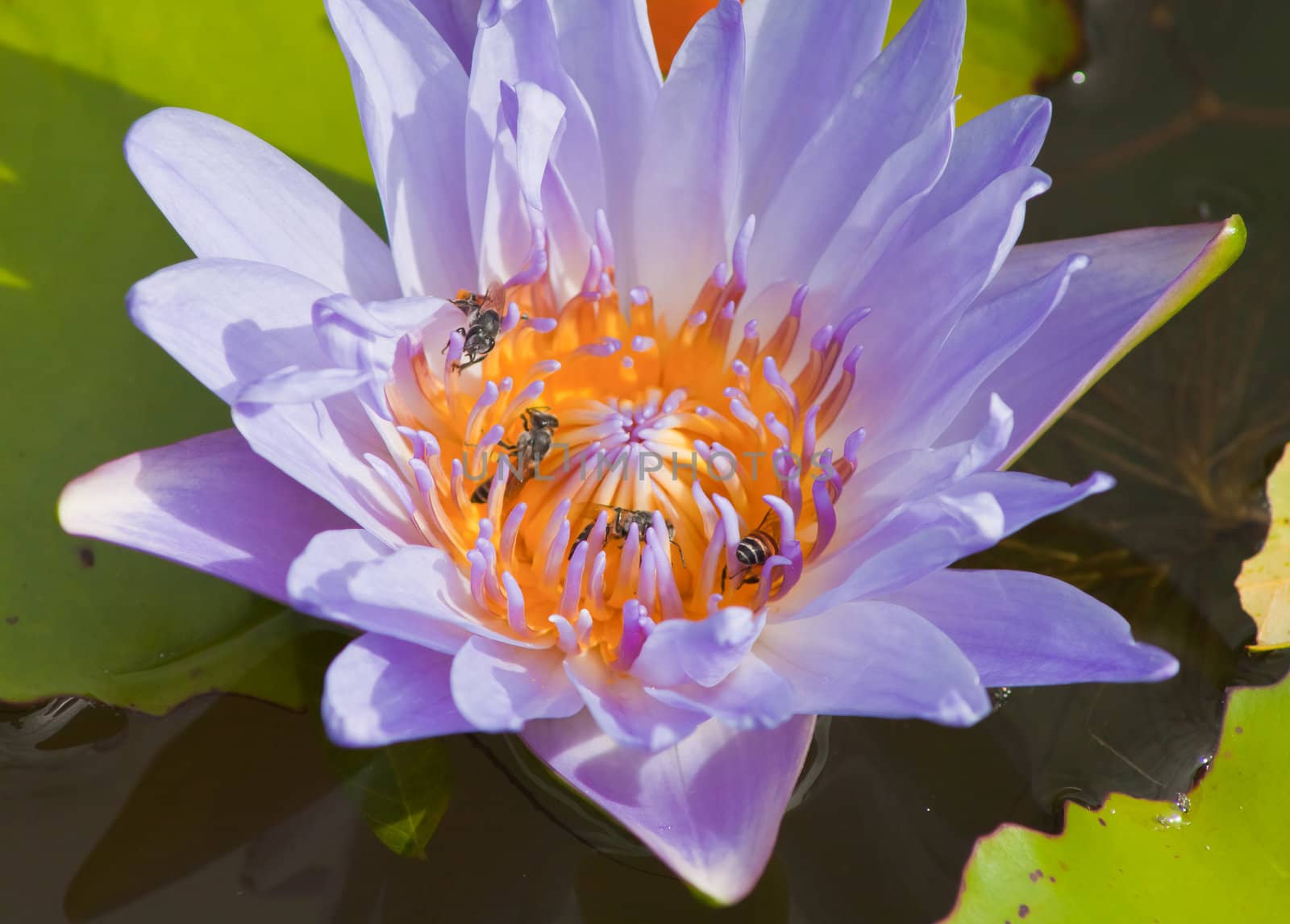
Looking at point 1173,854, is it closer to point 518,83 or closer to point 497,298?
point 497,298

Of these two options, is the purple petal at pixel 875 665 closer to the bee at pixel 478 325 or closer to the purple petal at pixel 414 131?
the bee at pixel 478 325

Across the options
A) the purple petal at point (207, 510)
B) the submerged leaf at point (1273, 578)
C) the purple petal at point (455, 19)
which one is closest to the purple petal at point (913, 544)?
the purple petal at point (207, 510)

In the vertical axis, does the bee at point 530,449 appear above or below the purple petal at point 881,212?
below

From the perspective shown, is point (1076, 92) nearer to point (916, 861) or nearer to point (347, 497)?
point (916, 861)

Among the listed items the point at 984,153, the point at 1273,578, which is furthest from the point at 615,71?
the point at 1273,578

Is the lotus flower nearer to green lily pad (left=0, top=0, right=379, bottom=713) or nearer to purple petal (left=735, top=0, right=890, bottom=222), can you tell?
purple petal (left=735, top=0, right=890, bottom=222)

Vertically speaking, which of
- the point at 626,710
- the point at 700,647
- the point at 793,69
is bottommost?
the point at 626,710
